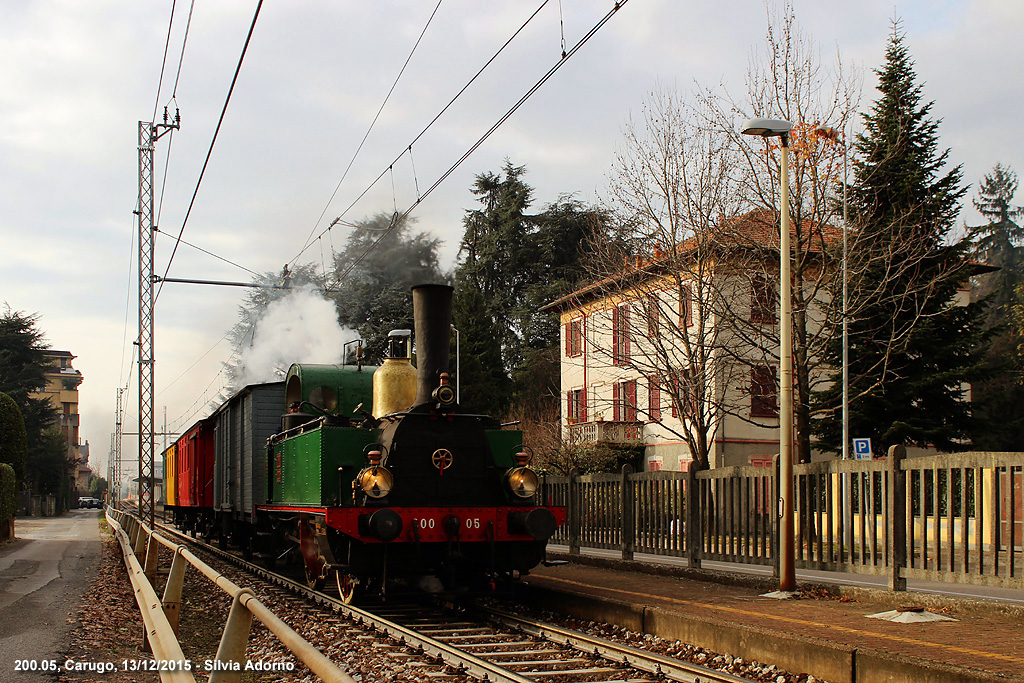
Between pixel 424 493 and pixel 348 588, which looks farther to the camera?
pixel 348 588

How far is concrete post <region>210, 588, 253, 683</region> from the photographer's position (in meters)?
3.94

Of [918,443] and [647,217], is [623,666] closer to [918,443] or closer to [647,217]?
[647,217]

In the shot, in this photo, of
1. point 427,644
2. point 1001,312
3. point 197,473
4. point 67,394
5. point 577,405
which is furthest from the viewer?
point 67,394

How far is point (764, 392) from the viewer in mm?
28906

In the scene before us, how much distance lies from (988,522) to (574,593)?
14.1 feet

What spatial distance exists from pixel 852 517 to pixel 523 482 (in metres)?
3.52

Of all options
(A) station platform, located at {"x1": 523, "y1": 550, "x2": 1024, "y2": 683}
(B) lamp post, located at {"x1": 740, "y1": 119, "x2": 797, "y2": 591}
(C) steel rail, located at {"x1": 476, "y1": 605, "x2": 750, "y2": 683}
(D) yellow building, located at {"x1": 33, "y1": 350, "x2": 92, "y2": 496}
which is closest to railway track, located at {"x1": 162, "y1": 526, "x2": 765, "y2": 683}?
(C) steel rail, located at {"x1": 476, "y1": 605, "x2": 750, "y2": 683}

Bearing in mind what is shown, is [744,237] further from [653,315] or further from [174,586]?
[174,586]

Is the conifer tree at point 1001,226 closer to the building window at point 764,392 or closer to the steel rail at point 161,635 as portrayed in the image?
the building window at point 764,392

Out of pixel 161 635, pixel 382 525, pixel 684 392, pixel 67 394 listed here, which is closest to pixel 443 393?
pixel 382 525

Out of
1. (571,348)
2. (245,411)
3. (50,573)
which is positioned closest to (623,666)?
(245,411)

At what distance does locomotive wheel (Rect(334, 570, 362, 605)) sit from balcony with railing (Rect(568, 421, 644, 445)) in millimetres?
21912

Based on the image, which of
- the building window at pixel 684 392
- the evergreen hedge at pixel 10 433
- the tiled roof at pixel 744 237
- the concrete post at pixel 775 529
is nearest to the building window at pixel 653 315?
the tiled roof at pixel 744 237

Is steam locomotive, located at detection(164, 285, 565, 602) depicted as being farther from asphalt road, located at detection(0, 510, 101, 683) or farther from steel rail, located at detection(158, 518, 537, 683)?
asphalt road, located at detection(0, 510, 101, 683)
